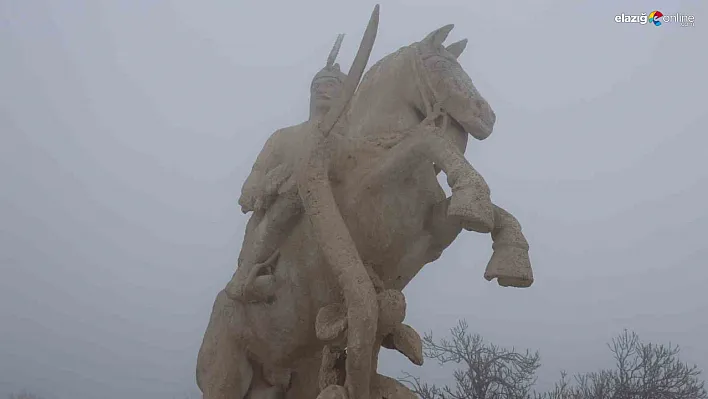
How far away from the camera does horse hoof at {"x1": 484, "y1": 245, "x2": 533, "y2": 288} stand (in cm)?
306

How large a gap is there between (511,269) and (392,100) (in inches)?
51.1

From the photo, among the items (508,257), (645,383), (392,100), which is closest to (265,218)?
(392,100)

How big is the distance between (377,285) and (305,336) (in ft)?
2.12

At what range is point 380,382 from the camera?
11.3ft

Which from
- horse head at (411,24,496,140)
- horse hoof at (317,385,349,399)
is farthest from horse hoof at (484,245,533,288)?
horse hoof at (317,385,349,399)

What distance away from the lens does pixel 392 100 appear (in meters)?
3.78

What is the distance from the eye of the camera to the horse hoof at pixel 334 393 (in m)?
3.18

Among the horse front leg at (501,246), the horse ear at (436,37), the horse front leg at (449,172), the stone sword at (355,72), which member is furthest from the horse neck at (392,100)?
the horse front leg at (501,246)

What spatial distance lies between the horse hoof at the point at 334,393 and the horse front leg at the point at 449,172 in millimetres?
1055

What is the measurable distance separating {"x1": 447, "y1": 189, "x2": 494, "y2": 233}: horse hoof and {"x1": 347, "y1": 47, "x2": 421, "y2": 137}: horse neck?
0.83m

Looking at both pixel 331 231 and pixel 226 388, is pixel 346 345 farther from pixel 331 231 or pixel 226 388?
pixel 226 388

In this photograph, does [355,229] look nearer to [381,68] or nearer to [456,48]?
[381,68]

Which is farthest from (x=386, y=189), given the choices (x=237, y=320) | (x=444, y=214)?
(x=237, y=320)

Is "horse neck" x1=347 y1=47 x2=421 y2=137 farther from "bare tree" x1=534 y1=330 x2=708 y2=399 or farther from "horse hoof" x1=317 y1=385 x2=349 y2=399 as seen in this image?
"bare tree" x1=534 y1=330 x2=708 y2=399
